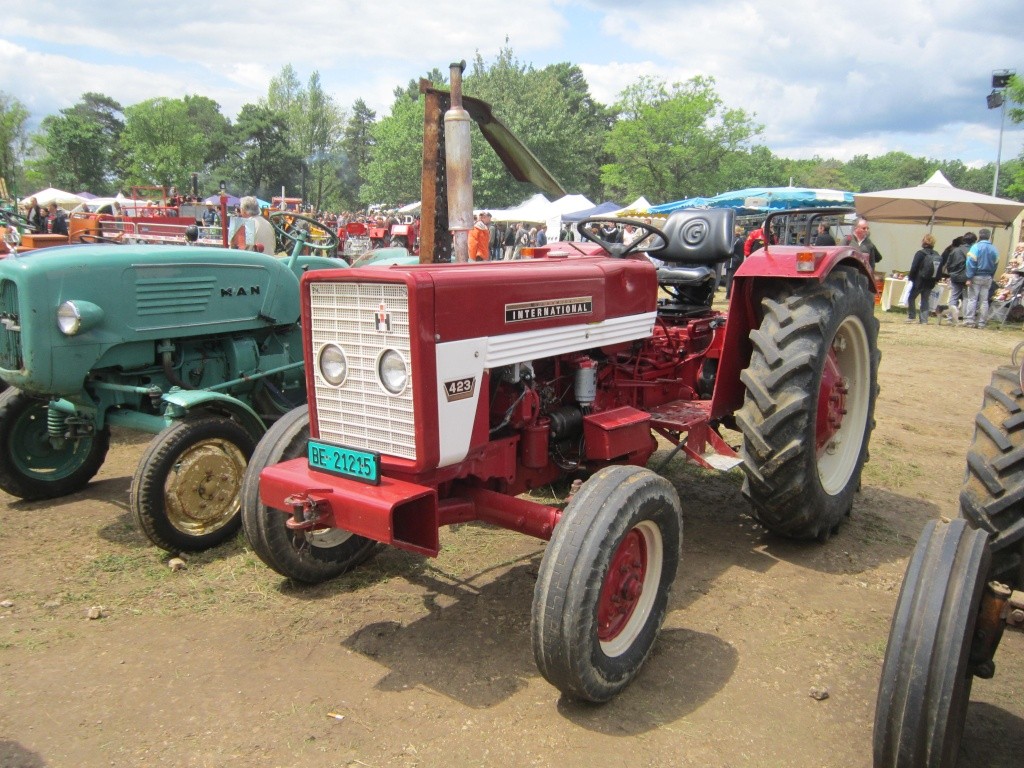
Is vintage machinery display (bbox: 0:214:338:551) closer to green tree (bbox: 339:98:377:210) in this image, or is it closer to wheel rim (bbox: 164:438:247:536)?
wheel rim (bbox: 164:438:247:536)

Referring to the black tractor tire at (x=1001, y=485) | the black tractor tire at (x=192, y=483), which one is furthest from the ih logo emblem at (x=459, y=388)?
the black tractor tire at (x=192, y=483)

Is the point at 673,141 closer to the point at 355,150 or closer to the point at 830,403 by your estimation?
the point at 830,403

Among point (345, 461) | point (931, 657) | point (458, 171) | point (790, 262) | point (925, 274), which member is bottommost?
point (931, 657)

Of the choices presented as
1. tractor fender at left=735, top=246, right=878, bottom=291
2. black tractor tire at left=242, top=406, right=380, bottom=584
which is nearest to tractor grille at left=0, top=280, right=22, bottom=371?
black tractor tire at left=242, top=406, right=380, bottom=584

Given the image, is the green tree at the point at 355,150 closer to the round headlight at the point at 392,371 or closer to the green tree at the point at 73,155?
the green tree at the point at 73,155

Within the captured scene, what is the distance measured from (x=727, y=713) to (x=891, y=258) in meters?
22.9

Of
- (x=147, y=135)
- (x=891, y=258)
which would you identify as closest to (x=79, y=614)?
(x=891, y=258)

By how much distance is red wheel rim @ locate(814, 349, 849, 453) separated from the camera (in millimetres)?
4088

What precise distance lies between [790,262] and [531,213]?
2131 cm

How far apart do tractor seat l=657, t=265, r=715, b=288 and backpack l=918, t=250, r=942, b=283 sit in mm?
11310

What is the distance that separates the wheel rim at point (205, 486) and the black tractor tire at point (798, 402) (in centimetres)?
271

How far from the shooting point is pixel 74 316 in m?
4.12

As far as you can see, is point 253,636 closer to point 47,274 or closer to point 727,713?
point 727,713

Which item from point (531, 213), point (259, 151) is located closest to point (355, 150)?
point (259, 151)
